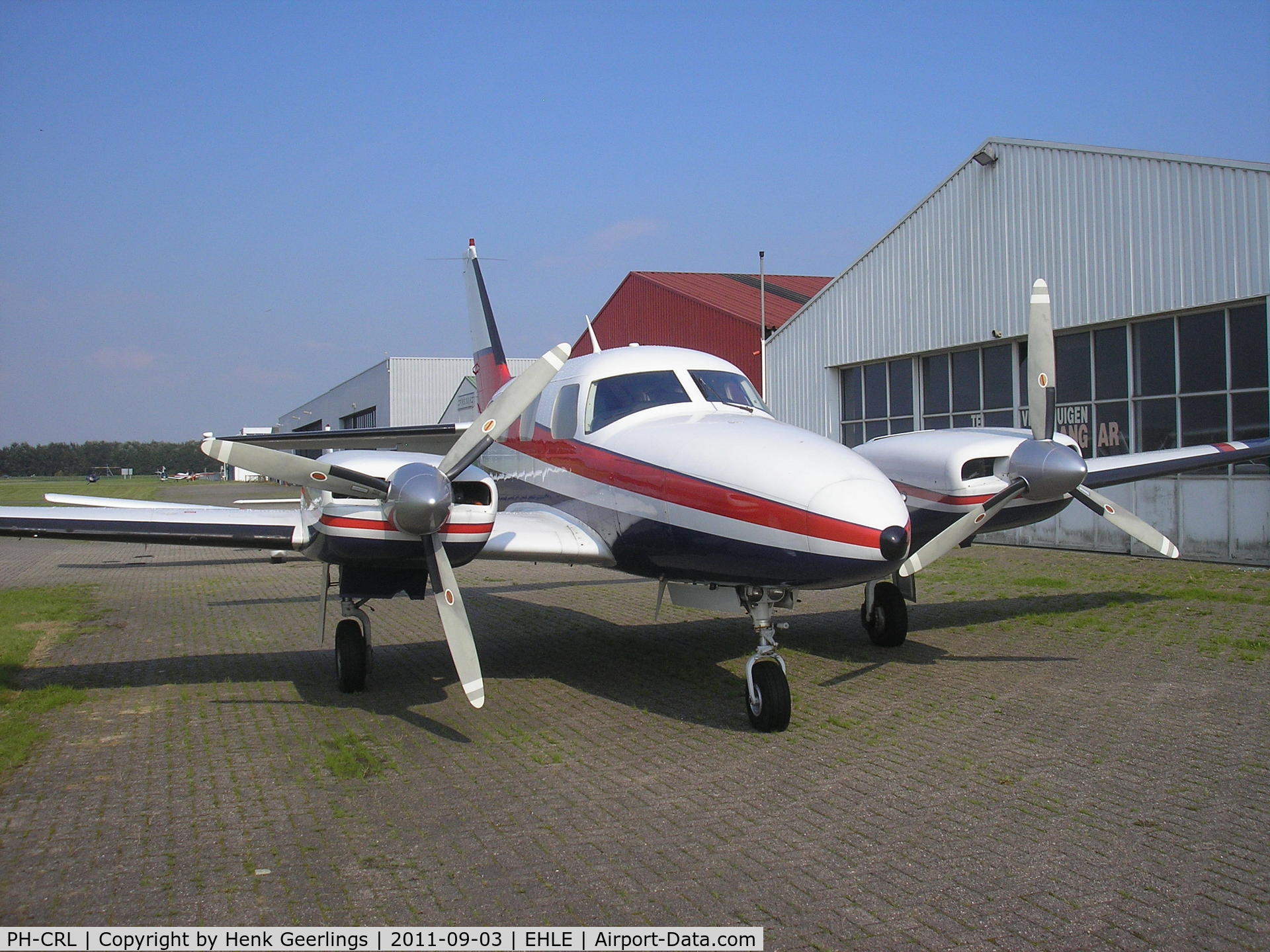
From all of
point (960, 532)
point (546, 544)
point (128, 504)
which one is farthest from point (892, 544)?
point (128, 504)

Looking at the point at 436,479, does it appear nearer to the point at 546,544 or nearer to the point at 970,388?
the point at 546,544

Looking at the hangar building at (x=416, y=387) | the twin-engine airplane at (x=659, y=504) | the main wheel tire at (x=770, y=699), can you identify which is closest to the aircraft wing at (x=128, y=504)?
the twin-engine airplane at (x=659, y=504)

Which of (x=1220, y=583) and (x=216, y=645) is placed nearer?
(x=216, y=645)

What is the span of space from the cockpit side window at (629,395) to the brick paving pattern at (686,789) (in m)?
2.34

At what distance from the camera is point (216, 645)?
998cm

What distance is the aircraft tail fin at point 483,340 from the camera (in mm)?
13125

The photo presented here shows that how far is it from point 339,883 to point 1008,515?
22.5ft

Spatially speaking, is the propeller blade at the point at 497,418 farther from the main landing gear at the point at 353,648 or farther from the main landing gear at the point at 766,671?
the main landing gear at the point at 766,671

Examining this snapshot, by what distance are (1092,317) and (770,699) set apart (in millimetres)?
12990

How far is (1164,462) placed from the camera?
9.95 meters

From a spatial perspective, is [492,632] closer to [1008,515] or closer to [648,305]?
[1008,515]

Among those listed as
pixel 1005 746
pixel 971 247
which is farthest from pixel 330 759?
pixel 971 247

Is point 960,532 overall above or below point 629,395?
below

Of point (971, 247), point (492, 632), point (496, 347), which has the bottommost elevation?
point (492, 632)
